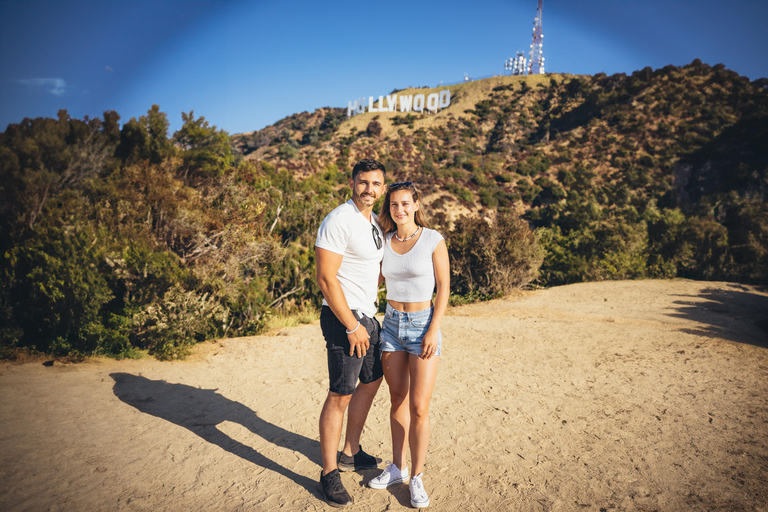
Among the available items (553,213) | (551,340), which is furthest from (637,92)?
(551,340)

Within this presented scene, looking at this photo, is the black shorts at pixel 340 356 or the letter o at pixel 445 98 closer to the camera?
the black shorts at pixel 340 356

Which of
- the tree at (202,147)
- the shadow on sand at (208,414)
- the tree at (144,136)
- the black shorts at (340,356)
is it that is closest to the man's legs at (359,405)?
the black shorts at (340,356)

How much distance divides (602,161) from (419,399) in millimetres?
36264

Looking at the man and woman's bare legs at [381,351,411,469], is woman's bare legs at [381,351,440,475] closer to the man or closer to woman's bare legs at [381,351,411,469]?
woman's bare legs at [381,351,411,469]

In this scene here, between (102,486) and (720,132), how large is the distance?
39136 millimetres

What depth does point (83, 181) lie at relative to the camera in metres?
9.51

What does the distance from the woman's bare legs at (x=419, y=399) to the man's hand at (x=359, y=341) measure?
0.29m

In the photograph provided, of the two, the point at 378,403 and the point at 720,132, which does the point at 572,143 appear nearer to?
the point at 720,132

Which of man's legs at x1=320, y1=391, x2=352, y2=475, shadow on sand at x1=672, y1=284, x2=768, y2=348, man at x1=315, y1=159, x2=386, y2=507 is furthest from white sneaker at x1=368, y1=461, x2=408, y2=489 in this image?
shadow on sand at x1=672, y1=284, x2=768, y2=348

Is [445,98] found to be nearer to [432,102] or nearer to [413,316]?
[432,102]

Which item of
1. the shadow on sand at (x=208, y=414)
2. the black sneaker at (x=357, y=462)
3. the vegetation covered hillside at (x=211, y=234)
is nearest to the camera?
the black sneaker at (x=357, y=462)

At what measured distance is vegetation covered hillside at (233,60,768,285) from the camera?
13109 millimetres

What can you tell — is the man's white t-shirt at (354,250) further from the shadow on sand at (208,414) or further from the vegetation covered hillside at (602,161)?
the vegetation covered hillside at (602,161)

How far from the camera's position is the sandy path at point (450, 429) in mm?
2660
